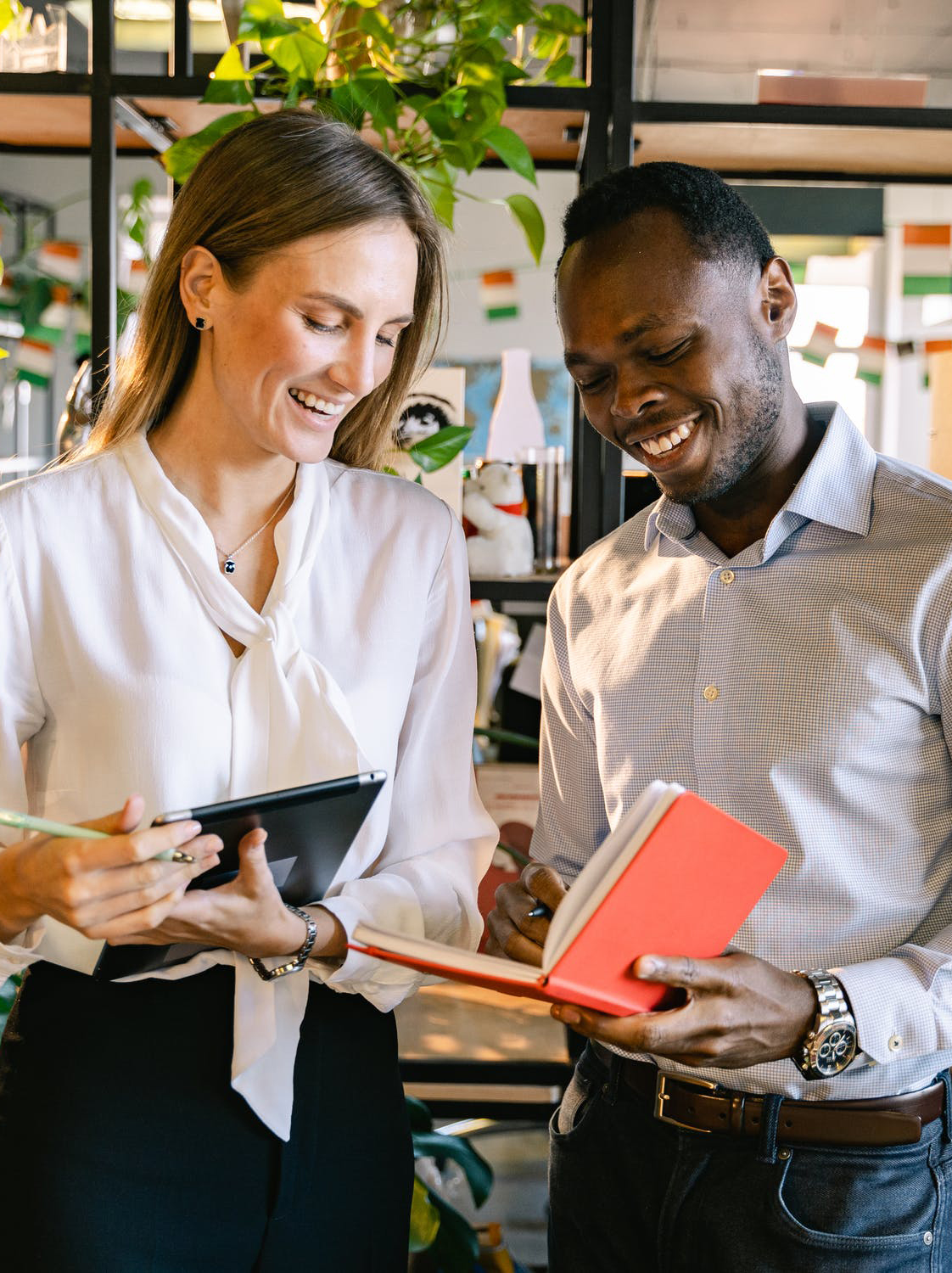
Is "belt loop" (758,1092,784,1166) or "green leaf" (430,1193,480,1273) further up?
"belt loop" (758,1092,784,1166)

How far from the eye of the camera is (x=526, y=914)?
1.29 meters

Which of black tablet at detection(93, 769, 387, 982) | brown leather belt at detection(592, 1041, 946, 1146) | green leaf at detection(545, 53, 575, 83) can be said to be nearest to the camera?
black tablet at detection(93, 769, 387, 982)

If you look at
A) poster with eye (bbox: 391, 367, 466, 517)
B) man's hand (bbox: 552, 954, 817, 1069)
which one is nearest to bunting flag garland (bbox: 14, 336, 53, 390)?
poster with eye (bbox: 391, 367, 466, 517)

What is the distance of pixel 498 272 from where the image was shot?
386cm

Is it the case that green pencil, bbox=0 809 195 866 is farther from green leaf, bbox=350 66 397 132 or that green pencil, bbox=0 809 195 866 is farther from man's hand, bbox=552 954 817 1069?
green leaf, bbox=350 66 397 132

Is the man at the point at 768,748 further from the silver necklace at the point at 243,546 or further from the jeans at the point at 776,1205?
the silver necklace at the point at 243,546

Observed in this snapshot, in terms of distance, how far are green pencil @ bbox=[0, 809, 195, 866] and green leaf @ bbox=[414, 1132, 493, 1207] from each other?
140 cm

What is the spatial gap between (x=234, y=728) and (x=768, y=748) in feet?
1.83

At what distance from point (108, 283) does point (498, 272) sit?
1956 mm

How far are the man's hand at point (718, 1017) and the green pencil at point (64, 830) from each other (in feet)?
1.11

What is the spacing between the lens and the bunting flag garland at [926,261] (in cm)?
319

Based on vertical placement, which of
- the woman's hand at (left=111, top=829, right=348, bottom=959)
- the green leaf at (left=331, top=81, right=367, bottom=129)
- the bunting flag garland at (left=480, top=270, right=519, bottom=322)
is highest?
the green leaf at (left=331, top=81, right=367, bottom=129)

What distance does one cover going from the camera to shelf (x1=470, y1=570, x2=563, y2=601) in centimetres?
229

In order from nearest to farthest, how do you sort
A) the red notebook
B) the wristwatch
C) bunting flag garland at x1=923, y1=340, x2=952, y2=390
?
the red notebook < the wristwatch < bunting flag garland at x1=923, y1=340, x2=952, y2=390
